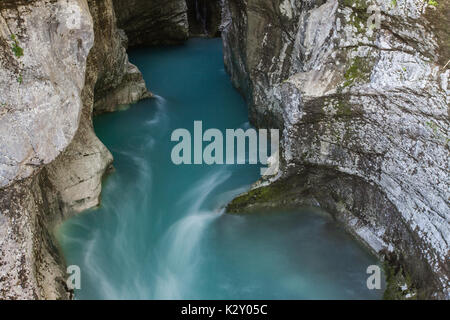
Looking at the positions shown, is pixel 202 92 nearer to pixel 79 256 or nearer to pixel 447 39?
pixel 79 256

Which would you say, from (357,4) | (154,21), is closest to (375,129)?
(357,4)

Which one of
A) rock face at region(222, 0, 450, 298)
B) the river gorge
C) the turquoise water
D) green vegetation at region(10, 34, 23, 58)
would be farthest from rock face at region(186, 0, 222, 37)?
green vegetation at region(10, 34, 23, 58)

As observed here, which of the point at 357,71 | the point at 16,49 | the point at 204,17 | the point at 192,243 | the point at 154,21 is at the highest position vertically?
the point at 16,49

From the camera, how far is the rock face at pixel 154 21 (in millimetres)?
13430

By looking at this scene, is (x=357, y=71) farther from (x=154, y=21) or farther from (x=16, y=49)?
(x=154, y=21)

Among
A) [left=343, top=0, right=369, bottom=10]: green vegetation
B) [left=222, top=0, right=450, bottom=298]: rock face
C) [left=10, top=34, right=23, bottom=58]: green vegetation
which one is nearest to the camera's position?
[left=222, top=0, right=450, bottom=298]: rock face

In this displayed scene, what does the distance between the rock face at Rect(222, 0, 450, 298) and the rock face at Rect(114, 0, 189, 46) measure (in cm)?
651

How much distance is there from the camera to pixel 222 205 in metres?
7.94

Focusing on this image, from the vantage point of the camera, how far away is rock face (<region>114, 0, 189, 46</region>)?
44.1ft

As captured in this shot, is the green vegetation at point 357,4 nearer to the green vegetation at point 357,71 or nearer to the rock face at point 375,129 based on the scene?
the rock face at point 375,129

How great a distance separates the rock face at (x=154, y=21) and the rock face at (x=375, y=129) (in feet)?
21.4

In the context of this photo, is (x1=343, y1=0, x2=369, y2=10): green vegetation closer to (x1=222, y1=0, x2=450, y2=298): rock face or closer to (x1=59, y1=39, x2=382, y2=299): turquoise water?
(x1=222, y1=0, x2=450, y2=298): rock face

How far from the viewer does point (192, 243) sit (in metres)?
7.26

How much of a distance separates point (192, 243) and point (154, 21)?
8.90m
